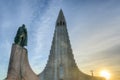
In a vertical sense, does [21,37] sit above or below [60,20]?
below

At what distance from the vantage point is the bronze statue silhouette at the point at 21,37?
52.2 feet

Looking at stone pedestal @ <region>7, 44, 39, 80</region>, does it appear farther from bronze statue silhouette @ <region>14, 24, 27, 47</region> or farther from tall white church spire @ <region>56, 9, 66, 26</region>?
tall white church spire @ <region>56, 9, 66, 26</region>

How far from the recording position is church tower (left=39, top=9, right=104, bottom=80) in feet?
180

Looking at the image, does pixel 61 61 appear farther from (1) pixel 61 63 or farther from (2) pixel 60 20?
(2) pixel 60 20

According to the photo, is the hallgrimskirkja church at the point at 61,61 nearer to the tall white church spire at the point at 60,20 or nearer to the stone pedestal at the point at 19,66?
the tall white church spire at the point at 60,20

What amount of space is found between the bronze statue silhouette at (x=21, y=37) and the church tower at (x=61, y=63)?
129 feet

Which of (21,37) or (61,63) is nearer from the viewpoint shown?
(21,37)

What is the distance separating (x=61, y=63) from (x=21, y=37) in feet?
134

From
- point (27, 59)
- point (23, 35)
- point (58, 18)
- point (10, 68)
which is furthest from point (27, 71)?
point (58, 18)

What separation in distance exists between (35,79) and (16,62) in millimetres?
3138

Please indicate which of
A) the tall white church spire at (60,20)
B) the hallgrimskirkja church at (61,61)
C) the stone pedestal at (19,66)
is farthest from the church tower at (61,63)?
the stone pedestal at (19,66)

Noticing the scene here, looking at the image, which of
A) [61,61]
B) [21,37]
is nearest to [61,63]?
[61,61]

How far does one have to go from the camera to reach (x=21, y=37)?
54.0 ft

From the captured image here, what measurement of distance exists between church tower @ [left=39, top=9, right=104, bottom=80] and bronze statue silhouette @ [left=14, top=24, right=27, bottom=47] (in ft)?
129
